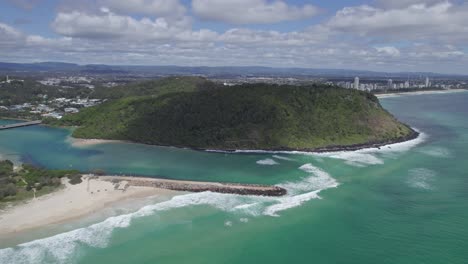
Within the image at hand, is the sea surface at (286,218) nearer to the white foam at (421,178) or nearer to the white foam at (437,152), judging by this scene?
the white foam at (421,178)

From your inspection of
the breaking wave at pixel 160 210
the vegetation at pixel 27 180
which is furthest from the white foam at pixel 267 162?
the vegetation at pixel 27 180

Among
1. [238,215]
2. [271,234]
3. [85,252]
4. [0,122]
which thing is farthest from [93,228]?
[0,122]

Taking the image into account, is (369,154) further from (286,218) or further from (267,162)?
(286,218)

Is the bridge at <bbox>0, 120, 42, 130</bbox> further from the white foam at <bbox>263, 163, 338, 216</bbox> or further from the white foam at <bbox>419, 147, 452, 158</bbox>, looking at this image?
the white foam at <bbox>419, 147, 452, 158</bbox>

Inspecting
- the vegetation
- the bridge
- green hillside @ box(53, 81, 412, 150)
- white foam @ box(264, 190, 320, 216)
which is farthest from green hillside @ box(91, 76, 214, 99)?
white foam @ box(264, 190, 320, 216)

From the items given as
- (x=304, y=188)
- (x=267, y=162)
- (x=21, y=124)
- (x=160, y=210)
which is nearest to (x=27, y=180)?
(x=160, y=210)

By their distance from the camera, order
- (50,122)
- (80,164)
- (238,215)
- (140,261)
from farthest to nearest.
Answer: (50,122) → (80,164) → (238,215) → (140,261)

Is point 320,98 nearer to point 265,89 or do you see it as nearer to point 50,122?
point 265,89
